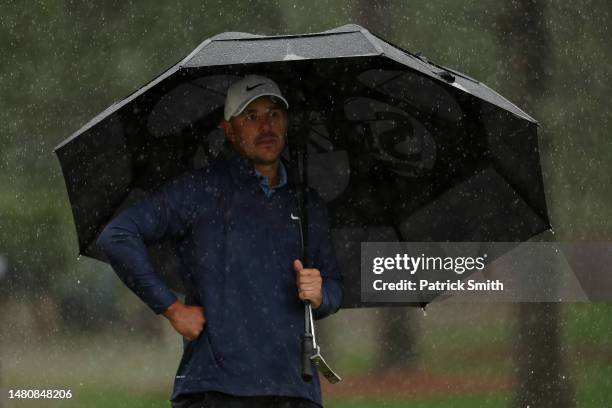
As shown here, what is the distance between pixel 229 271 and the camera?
5035 millimetres

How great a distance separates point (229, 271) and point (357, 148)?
0.95 metres

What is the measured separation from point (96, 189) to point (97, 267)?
1460 centimetres

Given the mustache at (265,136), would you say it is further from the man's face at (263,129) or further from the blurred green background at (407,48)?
the blurred green background at (407,48)

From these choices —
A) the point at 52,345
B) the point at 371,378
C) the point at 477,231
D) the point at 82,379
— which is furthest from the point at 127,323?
the point at 477,231

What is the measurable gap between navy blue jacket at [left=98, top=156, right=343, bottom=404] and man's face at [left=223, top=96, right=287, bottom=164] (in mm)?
70

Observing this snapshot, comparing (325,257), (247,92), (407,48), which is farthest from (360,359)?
(247,92)

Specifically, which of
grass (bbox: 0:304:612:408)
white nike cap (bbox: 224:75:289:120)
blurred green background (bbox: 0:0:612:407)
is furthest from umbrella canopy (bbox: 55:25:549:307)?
grass (bbox: 0:304:612:408)

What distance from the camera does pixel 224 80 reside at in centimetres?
543

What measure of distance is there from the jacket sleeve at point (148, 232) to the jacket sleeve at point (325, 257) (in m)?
0.50

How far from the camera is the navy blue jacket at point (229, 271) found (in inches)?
196

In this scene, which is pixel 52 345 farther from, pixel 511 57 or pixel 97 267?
pixel 511 57

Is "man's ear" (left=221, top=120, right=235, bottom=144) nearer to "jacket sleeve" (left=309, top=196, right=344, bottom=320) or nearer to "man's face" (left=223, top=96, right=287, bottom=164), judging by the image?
"man's face" (left=223, top=96, right=287, bottom=164)

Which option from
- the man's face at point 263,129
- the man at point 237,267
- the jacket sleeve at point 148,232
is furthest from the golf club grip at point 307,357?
the man's face at point 263,129

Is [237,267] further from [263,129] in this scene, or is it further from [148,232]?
[263,129]
